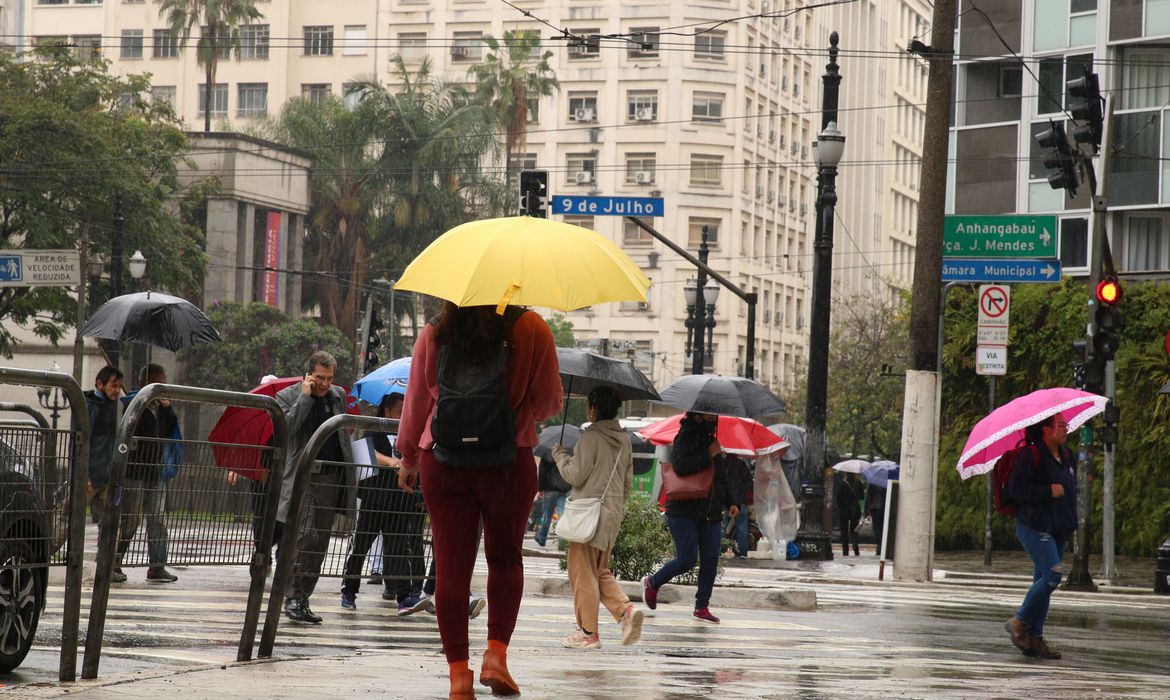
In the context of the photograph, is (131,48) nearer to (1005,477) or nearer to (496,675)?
(1005,477)

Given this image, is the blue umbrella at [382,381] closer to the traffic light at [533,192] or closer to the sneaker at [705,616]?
the sneaker at [705,616]

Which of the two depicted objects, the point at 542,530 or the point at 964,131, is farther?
the point at 964,131

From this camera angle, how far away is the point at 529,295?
7148 mm

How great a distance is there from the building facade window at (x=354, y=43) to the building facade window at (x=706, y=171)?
20.5 meters

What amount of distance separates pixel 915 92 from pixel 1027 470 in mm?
108423

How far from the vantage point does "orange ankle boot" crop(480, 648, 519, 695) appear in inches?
276

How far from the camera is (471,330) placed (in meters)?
6.98

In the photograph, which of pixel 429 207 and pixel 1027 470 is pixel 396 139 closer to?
pixel 429 207

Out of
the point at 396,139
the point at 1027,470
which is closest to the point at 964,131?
the point at 1027,470

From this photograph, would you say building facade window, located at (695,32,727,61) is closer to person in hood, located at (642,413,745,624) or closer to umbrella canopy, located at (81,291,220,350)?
umbrella canopy, located at (81,291,220,350)

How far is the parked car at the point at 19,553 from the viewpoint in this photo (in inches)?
289

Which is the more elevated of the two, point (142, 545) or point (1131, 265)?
point (1131, 265)

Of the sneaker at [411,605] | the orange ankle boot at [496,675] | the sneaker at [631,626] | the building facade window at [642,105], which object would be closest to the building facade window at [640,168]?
the building facade window at [642,105]

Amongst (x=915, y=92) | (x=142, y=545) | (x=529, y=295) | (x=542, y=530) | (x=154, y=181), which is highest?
(x=915, y=92)
